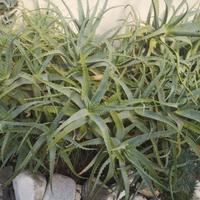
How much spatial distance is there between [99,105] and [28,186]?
0.39 meters

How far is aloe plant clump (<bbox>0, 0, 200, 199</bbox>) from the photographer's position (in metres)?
1.67

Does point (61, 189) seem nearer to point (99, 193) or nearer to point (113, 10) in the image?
point (99, 193)

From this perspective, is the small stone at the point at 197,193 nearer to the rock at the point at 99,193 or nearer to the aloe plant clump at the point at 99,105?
the aloe plant clump at the point at 99,105

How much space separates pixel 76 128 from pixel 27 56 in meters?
0.31

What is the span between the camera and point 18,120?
1749 millimetres

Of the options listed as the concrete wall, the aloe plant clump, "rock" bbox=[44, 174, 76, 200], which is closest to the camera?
the aloe plant clump

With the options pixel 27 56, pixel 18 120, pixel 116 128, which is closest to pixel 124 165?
pixel 116 128

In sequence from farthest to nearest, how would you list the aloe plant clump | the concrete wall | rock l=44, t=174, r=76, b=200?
the concrete wall < rock l=44, t=174, r=76, b=200 < the aloe plant clump

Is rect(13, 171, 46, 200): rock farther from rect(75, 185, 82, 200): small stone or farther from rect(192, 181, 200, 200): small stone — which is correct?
rect(192, 181, 200, 200): small stone

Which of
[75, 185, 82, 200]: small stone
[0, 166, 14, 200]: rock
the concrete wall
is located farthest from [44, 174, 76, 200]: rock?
the concrete wall

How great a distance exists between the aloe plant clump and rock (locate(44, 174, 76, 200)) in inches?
2.2

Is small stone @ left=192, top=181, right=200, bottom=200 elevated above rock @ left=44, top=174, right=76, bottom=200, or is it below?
below

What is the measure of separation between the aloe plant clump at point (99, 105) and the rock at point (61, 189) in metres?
0.06

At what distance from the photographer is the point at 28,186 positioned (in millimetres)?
1767
